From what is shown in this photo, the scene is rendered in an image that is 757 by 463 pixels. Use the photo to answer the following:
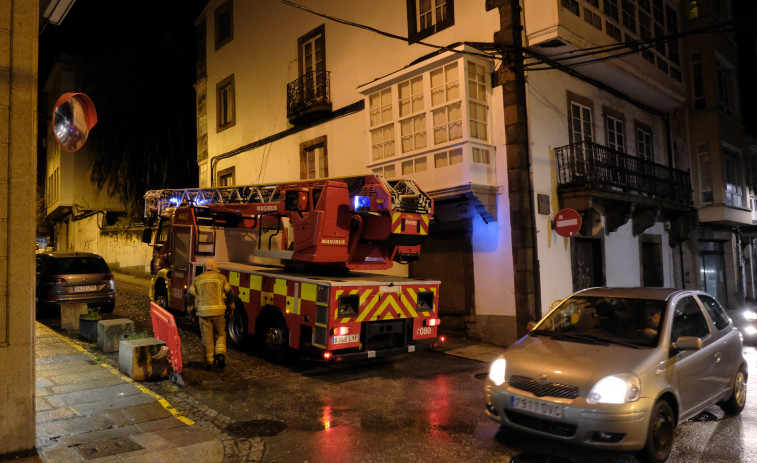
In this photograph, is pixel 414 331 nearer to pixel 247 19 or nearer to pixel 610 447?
pixel 610 447

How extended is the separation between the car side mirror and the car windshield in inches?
7.8

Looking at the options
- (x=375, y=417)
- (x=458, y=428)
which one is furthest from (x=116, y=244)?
(x=458, y=428)

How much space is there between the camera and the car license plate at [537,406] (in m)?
4.68

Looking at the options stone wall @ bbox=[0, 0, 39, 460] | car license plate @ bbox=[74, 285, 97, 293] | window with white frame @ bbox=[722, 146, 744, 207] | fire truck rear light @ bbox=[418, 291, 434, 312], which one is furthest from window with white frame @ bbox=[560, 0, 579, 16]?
car license plate @ bbox=[74, 285, 97, 293]

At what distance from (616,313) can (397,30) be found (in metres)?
10.6

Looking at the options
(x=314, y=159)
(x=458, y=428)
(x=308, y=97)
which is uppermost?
(x=308, y=97)

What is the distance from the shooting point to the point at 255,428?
5.78 m

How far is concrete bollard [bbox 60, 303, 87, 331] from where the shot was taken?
11.1 metres

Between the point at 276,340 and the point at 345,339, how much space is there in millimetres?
1641

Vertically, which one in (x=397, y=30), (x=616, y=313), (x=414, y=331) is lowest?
(x=414, y=331)

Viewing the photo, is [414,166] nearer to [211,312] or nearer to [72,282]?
[211,312]

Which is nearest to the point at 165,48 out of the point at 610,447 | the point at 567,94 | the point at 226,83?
the point at 226,83

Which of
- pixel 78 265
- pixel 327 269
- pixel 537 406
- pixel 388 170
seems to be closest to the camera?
pixel 537 406

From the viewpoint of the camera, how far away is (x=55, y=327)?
1158 centimetres
